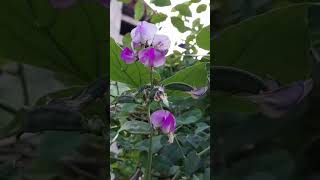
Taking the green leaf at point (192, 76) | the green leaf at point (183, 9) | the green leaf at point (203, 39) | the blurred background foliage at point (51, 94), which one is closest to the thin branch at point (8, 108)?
the blurred background foliage at point (51, 94)

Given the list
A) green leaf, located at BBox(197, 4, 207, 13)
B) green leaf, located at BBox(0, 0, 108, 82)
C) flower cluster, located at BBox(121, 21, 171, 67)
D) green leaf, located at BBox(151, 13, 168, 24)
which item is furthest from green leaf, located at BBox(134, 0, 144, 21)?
green leaf, located at BBox(0, 0, 108, 82)

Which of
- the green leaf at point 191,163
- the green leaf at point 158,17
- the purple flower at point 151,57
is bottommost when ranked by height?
the green leaf at point 191,163

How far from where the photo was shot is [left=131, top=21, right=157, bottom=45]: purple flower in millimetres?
762

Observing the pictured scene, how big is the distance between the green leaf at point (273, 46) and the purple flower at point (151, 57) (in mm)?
158

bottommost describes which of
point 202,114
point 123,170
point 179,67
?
point 123,170

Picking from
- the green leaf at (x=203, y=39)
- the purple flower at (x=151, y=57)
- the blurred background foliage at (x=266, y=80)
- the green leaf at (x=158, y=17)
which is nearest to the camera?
the blurred background foliage at (x=266, y=80)

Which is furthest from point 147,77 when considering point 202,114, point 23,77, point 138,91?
point 23,77

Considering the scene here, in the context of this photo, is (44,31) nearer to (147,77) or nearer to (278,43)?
(147,77)

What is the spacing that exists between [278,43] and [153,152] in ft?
1.01

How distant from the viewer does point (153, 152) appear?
79cm

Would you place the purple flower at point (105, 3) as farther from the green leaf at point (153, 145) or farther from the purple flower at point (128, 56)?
the green leaf at point (153, 145)

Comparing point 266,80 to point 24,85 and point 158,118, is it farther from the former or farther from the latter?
point 24,85

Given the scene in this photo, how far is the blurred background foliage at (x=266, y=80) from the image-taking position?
0.60m

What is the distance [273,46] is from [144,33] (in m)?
0.25
